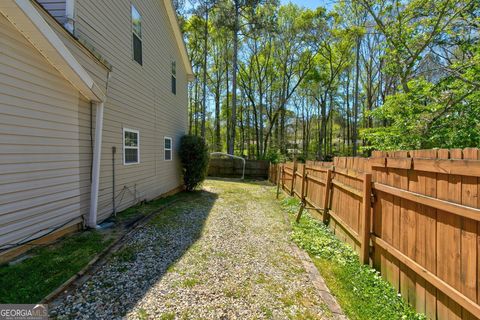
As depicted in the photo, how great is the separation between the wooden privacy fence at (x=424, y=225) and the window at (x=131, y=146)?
523cm

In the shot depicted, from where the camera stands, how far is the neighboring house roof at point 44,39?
298 centimetres

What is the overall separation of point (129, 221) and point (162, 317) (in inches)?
135

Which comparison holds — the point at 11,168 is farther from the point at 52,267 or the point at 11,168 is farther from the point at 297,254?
the point at 297,254

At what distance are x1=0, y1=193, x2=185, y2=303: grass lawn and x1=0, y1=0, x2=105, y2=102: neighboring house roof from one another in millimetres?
2492

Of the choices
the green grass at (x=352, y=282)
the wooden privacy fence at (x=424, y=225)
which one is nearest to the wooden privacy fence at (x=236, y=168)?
the green grass at (x=352, y=282)

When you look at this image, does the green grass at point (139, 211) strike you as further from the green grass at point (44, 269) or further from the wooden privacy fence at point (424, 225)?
the wooden privacy fence at point (424, 225)

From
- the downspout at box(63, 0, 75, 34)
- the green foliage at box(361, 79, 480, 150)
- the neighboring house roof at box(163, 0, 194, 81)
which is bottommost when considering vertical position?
the green foliage at box(361, 79, 480, 150)

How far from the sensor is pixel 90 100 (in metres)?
4.97

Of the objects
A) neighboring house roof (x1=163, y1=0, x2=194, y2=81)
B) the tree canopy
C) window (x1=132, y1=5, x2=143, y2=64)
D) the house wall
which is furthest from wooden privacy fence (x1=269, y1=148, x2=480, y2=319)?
neighboring house roof (x1=163, y1=0, x2=194, y2=81)

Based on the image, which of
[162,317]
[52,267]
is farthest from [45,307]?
[162,317]

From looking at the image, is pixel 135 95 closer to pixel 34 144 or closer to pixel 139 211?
pixel 139 211

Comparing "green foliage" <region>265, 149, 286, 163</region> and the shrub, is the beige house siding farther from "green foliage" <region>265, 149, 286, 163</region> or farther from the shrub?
"green foliage" <region>265, 149, 286, 163</region>

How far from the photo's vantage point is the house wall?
552 centimetres

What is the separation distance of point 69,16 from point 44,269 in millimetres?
4027
